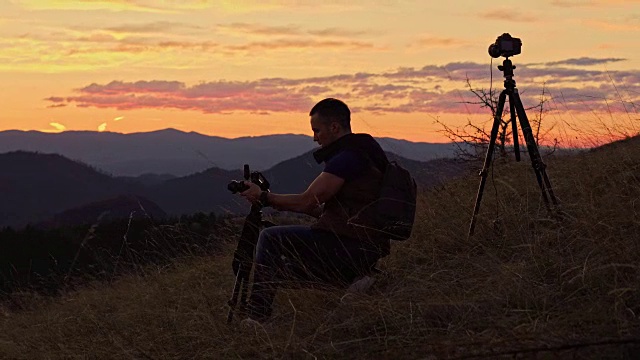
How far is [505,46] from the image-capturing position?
272 inches

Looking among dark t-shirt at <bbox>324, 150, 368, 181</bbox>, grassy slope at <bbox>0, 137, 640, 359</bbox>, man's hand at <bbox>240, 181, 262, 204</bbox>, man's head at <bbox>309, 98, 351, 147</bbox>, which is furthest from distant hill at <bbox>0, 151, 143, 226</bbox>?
dark t-shirt at <bbox>324, 150, 368, 181</bbox>

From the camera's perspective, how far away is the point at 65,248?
21.0 meters

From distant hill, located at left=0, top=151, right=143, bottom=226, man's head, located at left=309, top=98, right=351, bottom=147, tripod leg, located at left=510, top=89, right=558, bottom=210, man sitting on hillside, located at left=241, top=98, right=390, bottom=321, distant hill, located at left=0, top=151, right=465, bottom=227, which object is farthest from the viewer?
distant hill, located at left=0, top=151, right=143, bottom=226

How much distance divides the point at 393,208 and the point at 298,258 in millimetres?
821

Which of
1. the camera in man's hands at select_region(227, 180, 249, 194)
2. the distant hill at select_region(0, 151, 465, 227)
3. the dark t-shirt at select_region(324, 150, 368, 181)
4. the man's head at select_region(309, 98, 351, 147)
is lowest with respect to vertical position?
the distant hill at select_region(0, 151, 465, 227)

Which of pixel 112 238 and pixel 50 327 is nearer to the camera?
pixel 50 327

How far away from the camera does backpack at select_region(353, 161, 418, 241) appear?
19.7 feet

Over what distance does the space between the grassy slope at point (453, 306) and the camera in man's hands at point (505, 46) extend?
1.14 meters

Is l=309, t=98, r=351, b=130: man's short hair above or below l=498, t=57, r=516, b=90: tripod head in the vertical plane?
below

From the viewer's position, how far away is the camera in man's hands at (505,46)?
6902mm

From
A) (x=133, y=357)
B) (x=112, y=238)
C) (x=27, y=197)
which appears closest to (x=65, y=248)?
(x=112, y=238)

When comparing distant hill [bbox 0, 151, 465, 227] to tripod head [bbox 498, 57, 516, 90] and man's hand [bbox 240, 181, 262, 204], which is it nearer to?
tripod head [bbox 498, 57, 516, 90]

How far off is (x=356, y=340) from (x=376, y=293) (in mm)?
1623

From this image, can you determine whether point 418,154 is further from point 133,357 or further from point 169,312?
point 133,357
